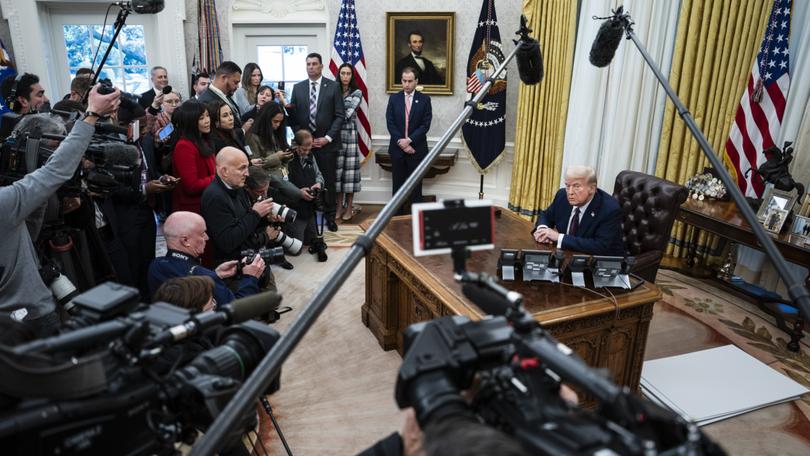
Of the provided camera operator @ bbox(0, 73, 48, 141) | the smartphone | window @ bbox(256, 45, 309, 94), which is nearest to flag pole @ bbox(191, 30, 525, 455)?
the smartphone

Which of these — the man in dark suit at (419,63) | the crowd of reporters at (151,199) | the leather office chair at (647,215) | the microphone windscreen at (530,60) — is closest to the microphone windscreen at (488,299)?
the microphone windscreen at (530,60)

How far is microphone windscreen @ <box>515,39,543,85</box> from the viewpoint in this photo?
76.5 inches

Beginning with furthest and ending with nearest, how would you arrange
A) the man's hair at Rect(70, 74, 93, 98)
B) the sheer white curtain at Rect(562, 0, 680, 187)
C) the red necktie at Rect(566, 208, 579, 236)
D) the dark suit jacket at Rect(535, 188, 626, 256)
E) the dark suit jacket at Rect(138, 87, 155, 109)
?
the dark suit jacket at Rect(138, 87, 155, 109)
the sheer white curtain at Rect(562, 0, 680, 187)
the man's hair at Rect(70, 74, 93, 98)
the red necktie at Rect(566, 208, 579, 236)
the dark suit jacket at Rect(535, 188, 626, 256)

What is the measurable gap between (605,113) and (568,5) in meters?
1.22

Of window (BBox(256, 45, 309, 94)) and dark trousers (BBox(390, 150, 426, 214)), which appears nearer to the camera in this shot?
dark trousers (BBox(390, 150, 426, 214))

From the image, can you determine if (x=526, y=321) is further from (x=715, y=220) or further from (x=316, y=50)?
(x=316, y=50)

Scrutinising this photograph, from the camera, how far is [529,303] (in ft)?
8.96

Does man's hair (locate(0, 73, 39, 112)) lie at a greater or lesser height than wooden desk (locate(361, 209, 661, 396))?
greater

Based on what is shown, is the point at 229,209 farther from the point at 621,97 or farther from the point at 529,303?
the point at 621,97

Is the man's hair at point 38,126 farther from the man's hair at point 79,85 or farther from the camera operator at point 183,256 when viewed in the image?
the man's hair at point 79,85

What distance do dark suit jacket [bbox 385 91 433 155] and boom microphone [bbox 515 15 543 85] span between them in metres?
4.36

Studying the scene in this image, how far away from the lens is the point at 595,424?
846mm

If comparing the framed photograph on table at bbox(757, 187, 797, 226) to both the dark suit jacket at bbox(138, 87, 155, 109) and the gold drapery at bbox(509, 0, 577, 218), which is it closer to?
the gold drapery at bbox(509, 0, 577, 218)

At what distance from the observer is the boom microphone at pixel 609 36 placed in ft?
6.63
